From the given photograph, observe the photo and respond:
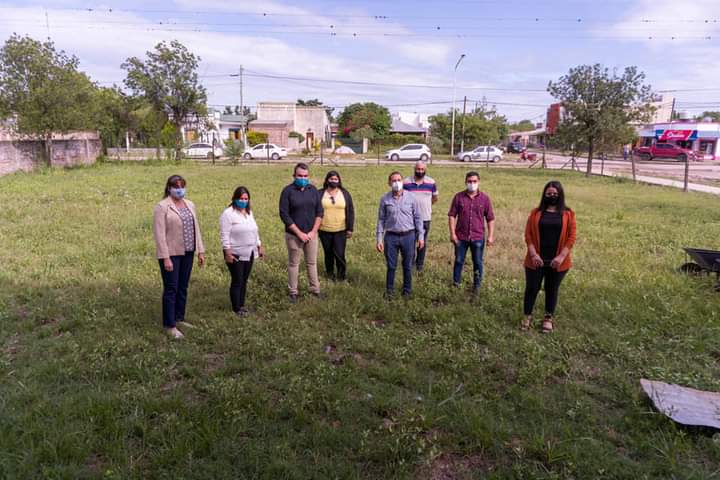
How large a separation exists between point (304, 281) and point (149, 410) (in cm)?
327

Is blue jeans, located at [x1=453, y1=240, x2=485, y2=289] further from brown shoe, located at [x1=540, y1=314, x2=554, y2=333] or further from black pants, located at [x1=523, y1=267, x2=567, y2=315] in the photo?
brown shoe, located at [x1=540, y1=314, x2=554, y2=333]

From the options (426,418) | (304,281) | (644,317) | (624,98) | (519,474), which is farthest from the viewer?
(624,98)

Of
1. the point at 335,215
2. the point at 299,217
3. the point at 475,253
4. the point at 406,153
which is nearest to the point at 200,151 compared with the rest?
the point at 406,153

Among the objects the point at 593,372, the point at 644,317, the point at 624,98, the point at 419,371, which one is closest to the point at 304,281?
the point at 419,371

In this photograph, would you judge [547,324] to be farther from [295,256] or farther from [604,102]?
[604,102]

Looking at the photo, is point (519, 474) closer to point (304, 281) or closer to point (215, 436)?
point (215, 436)

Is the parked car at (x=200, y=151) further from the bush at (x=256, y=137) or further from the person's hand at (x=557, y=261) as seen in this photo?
the person's hand at (x=557, y=261)

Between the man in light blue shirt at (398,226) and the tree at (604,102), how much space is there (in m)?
18.4

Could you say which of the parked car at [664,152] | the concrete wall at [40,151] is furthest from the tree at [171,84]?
the parked car at [664,152]

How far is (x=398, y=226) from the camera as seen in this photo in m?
5.92

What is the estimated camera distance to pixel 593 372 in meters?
4.29

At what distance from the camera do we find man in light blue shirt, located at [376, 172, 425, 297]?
5.94 meters

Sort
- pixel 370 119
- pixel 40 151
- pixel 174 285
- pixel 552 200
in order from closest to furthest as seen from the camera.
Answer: pixel 552 200
pixel 174 285
pixel 40 151
pixel 370 119

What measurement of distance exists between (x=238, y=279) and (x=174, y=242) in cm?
87
